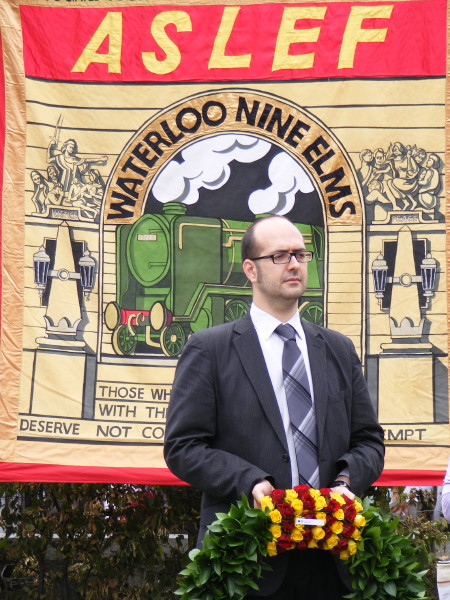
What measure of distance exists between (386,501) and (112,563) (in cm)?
166

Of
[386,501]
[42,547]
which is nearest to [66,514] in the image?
[42,547]

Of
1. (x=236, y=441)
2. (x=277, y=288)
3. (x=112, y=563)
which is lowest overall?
(x=112, y=563)

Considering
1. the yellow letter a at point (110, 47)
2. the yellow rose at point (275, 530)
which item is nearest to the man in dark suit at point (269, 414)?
the yellow rose at point (275, 530)

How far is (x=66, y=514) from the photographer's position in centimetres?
555

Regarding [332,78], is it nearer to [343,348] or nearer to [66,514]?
[343,348]

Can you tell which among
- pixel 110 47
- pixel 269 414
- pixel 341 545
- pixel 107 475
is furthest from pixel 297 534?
pixel 110 47

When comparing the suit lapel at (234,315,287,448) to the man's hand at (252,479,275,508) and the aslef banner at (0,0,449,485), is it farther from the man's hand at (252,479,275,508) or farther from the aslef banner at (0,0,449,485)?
the aslef banner at (0,0,449,485)

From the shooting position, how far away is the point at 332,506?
2855mm

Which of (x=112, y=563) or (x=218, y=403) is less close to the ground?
(x=218, y=403)

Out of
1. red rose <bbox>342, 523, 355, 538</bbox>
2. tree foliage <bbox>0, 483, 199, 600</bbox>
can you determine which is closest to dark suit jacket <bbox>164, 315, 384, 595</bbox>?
red rose <bbox>342, 523, 355, 538</bbox>

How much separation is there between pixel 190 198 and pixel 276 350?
2.11 m

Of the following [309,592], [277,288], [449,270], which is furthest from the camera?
[449,270]

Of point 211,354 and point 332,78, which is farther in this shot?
point 332,78

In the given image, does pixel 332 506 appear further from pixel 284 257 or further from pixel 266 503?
pixel 284 257
